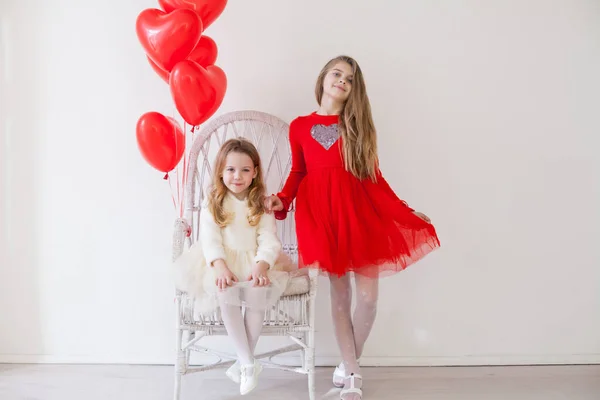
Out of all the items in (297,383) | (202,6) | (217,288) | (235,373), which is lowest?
(297,383)

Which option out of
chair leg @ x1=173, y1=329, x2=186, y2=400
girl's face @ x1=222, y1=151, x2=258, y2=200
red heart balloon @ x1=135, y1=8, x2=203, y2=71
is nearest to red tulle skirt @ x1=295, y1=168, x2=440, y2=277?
girl's face @ x1=222, y1=151, x2=258, y2=200

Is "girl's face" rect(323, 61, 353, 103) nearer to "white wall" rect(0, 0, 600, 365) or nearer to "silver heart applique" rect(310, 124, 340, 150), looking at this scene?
"silver heart applique" rect(310, 124, 340, 150)

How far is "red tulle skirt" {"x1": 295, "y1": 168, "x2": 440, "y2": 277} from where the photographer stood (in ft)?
5.34

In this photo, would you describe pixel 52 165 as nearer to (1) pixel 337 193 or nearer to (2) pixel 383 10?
(1) pixel 337 193

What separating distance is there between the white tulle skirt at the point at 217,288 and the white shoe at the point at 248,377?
0.64 ft

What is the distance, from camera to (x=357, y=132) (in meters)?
1.75

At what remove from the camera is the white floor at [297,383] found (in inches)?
67.7

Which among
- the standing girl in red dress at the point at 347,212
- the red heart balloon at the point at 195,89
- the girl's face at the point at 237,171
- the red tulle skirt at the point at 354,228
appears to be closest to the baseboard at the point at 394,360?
the standing girl in red dress at the point at 347,212

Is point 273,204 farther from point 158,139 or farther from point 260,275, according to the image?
point 158,139

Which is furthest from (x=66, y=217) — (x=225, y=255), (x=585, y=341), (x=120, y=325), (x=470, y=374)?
(x=585, y=341)

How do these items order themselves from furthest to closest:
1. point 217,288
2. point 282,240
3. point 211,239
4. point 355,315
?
point 282,240
point 355,315
point 211,239
point 217,288

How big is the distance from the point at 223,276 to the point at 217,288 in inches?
1.6

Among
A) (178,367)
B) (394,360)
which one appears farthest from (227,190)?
(394,360)

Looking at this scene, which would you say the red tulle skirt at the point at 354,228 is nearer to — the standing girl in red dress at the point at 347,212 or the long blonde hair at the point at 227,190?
the standing girl in red dress at the point at 347,212
